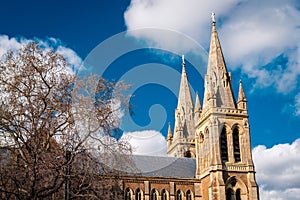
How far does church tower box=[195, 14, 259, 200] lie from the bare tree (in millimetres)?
28011

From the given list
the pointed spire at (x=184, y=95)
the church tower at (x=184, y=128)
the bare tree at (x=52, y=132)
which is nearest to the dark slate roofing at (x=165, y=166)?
the church tower at (x=184, y=128)

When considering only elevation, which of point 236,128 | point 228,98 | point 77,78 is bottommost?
point 77,78

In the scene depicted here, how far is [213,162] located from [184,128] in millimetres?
14569

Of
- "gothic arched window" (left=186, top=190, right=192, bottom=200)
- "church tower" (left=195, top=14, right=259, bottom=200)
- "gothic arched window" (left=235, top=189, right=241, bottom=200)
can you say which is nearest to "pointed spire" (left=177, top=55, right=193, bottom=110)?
"church tower" (left=195, top=14, right=259, bottom=200)

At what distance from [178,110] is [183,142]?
5190 millimetres

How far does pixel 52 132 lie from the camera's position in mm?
20828

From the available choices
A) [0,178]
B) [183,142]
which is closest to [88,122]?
[0,178]

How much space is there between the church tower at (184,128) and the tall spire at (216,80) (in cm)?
977

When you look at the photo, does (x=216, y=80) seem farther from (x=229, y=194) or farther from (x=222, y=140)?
(x=229, y=194)

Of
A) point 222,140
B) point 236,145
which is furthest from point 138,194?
point 236,145

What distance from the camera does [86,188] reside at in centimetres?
2006

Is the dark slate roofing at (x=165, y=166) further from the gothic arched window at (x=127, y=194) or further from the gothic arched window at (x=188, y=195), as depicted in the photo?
the gothic arched window at (x=127, y=194)

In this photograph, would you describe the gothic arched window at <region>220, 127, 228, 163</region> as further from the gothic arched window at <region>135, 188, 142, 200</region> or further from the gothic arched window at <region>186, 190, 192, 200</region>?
the gothic arched window at <region>135, 188, 142, 200</region>

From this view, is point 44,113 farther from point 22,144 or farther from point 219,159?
point 219,159
